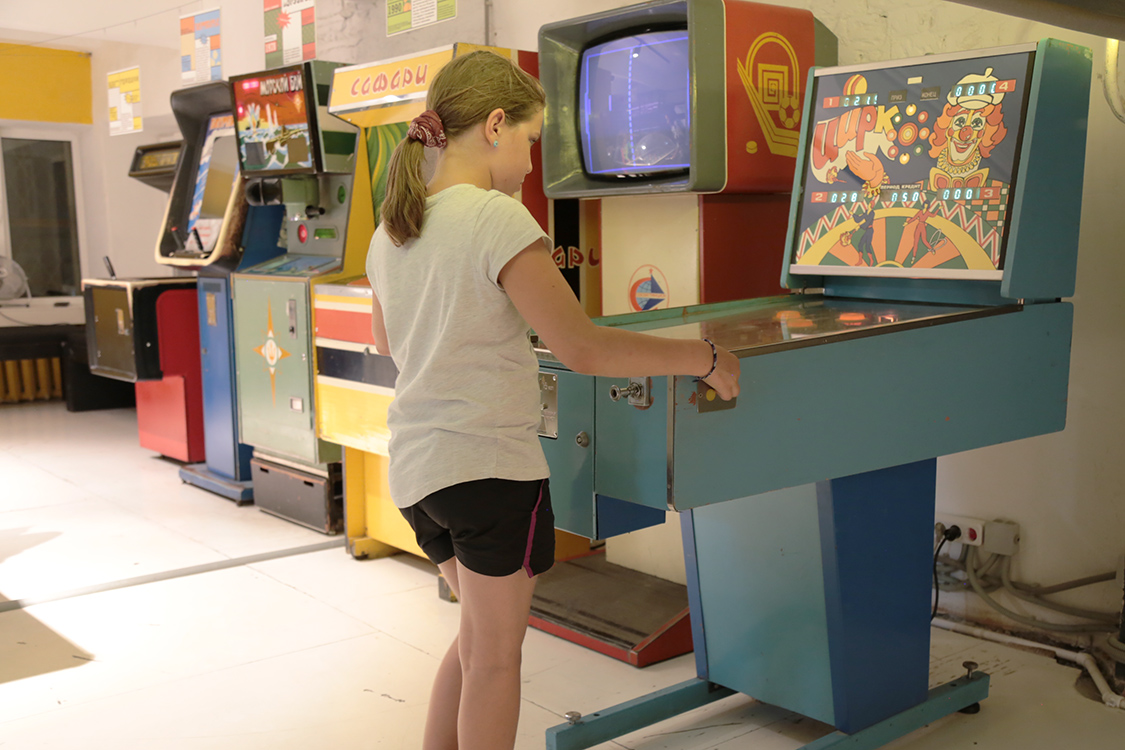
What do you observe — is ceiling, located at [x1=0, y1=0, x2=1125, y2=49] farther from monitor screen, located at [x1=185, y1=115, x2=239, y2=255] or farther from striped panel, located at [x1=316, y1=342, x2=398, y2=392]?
striped panel, located at [x1=316, y1=342, x2=398, y2=392]

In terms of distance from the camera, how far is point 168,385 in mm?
Answer: 5445

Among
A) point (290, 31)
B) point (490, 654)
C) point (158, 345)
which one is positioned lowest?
point (490, 654)

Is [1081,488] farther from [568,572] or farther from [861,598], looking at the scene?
[568,572]

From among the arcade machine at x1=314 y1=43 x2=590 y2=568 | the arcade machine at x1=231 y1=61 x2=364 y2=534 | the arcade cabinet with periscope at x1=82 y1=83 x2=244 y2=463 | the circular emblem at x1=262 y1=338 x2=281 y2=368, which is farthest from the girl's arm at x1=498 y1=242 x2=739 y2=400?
the arcade cabinet with periscope at x1=82 y1=83 x2=244 y2=463

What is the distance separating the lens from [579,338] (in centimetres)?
153

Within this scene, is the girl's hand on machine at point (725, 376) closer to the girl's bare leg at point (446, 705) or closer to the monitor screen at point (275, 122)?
the girl's bare leg at point (446, 705)

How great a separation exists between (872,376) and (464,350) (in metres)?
0.80

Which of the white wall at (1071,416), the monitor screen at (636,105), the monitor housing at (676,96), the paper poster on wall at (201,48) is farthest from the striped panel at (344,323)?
the paper poster on wall at (201,48)

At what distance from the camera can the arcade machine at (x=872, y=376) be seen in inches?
72.6

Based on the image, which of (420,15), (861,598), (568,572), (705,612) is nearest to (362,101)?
(420,15)

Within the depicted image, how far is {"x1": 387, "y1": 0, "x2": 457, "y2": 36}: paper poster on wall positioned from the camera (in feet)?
14.6

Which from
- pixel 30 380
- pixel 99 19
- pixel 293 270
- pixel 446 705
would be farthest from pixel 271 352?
pixel 30 380

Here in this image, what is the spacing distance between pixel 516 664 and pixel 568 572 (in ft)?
6.07

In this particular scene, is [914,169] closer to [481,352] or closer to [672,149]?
[672,149]
